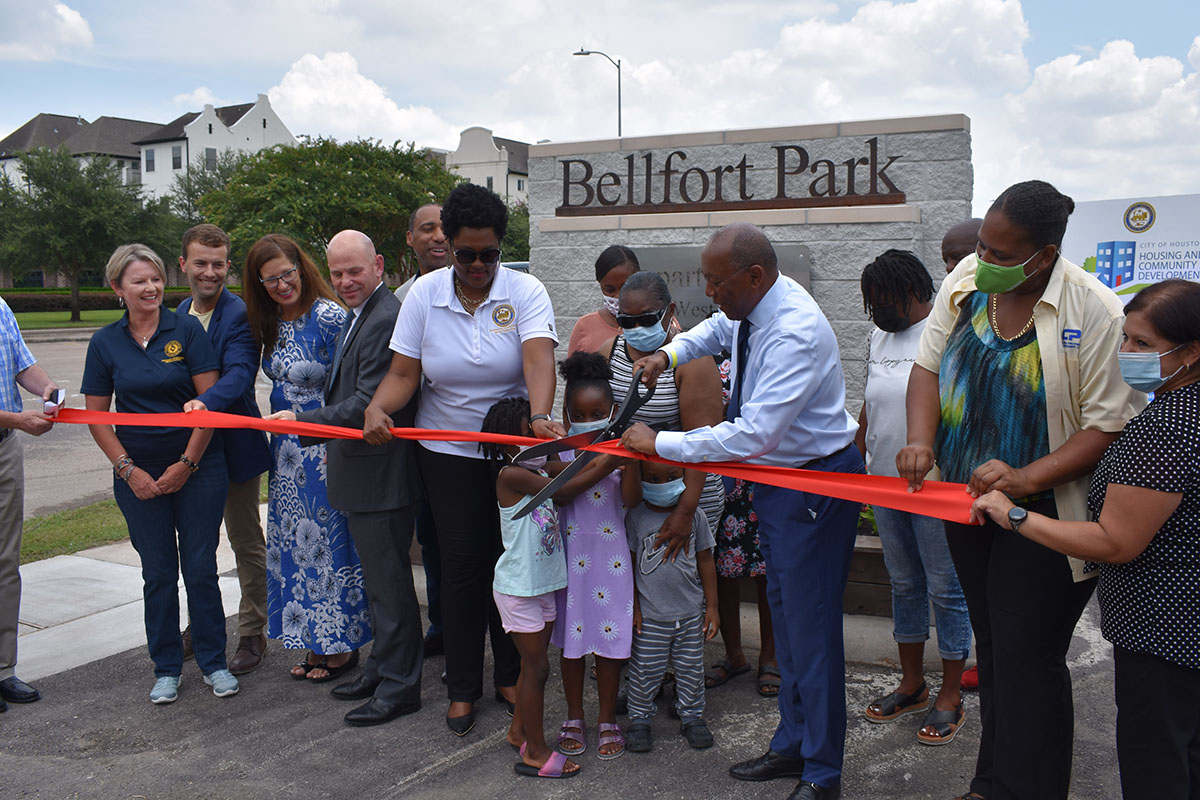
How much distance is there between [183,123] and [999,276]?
79.3 metres

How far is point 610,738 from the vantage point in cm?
385

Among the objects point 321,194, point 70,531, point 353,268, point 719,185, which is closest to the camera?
point 353,268

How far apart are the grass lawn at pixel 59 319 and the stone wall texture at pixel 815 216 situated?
26468 millimetres

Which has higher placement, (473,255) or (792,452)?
(473,255)

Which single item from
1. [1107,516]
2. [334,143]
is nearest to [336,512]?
[1107,516]

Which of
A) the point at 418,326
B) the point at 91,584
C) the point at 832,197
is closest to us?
the point at 418,326

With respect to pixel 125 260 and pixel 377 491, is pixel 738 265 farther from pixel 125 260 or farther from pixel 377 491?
pixel 125 260

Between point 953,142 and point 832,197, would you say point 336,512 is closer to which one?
point 832,197

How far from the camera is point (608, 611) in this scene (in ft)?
12.6

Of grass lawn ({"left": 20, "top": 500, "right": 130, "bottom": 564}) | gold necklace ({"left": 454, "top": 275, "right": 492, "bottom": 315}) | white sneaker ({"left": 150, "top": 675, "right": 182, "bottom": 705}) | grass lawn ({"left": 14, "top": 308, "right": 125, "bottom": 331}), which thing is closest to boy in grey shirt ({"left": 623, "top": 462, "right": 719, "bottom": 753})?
gold necklace ({"left": 454, "top": 275, "right": 492, "bottom": 315})

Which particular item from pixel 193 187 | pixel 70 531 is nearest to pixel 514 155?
pixel 193 187

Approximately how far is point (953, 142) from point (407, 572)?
15.6 feet

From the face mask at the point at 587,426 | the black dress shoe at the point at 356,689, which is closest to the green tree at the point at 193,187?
the black dress shoe at the point at 356,689

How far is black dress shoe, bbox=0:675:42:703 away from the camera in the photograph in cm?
454
